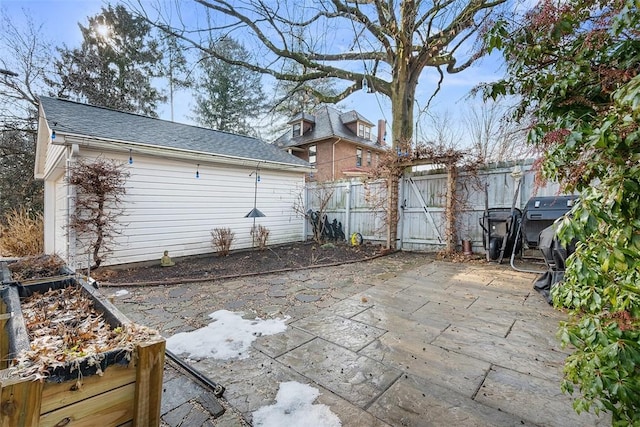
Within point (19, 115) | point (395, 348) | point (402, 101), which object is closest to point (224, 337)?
point (395, 348)

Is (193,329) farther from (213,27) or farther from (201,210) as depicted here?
(213,27)

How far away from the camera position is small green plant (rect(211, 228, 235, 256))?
23.0 feet

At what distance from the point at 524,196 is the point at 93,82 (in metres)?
16.9

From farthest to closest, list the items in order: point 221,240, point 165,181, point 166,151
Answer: point 221,240 → point 165,181 → point 166,151

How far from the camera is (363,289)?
411 cm

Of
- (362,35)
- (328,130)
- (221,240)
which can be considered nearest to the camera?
(362,35)

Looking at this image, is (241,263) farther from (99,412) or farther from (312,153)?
(312,153)

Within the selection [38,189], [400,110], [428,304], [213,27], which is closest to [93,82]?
[38,189]

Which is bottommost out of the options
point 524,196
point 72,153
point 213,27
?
point 524,196

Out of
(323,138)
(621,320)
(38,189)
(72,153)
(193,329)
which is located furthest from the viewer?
(323,138)

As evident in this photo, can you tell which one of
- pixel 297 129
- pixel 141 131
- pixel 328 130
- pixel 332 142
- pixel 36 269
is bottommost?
pixel 36 269

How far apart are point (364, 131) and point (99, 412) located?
18.9m

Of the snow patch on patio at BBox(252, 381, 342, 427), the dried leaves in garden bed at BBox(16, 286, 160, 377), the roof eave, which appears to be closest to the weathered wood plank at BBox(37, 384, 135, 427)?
the dried leaves in garden bed at BBox(16, 286, 160, 377)

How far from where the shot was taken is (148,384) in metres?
1.20
